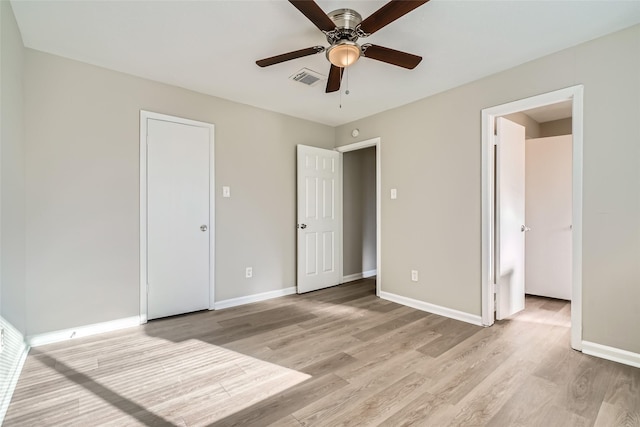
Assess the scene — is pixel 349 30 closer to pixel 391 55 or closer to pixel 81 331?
pixel 391 55

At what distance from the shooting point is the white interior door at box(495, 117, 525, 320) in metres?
2.95

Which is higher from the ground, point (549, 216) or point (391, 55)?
point (391, 55)

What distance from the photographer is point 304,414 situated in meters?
1.63

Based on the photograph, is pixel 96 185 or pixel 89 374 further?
pixel 96 185

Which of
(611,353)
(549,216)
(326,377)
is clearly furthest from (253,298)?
(549,216)

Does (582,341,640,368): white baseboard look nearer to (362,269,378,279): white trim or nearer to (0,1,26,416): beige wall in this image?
(362,269,378,279): white trim

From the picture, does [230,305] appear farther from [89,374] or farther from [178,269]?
[89,374]

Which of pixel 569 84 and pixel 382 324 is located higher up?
pixel 569 84

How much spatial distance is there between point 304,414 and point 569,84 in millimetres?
3116

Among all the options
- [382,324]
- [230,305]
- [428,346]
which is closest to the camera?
[428,346]

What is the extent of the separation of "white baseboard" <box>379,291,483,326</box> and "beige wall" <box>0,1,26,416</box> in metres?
3.40

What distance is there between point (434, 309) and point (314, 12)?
303 centimetres

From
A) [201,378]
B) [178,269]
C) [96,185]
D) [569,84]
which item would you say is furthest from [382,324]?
[96,185]

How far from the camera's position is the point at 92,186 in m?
2.69
